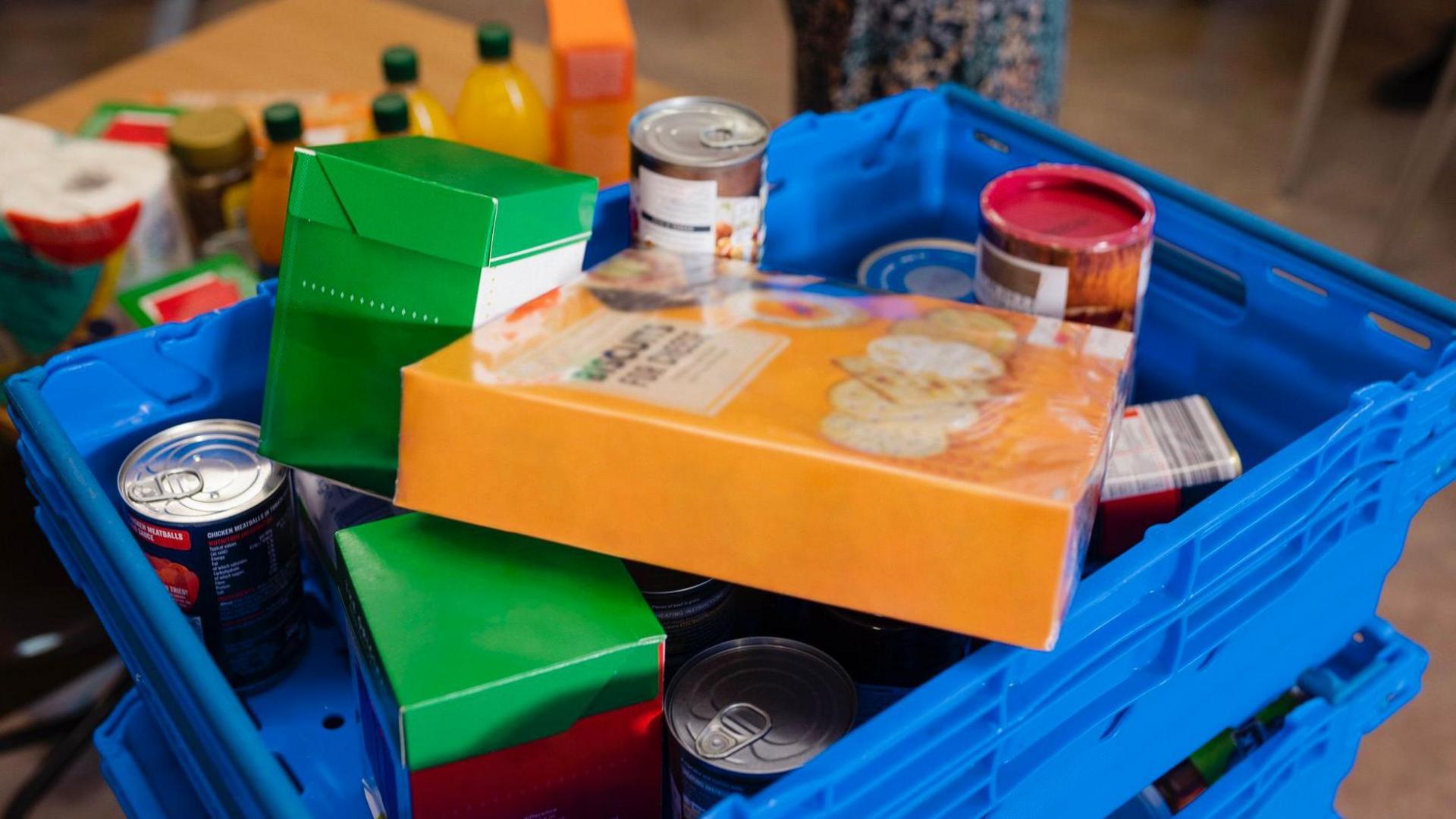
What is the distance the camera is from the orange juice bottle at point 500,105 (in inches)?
47.0

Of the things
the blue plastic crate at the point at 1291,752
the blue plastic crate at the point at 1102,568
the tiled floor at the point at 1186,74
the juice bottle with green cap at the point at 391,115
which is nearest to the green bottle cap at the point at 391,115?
the juice bottle with green cap at the point at 391,115

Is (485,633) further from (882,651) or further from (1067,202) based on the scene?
(1067,202)

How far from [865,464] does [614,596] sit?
153 millimetres

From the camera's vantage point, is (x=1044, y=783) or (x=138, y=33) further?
(x=138, y=33)

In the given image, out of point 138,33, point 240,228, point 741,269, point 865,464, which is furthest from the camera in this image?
point 138,33

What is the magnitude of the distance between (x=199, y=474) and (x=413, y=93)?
60cm

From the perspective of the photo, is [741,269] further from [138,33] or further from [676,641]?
[138,33]

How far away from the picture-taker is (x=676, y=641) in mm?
682

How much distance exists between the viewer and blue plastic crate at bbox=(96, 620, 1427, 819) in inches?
28.0

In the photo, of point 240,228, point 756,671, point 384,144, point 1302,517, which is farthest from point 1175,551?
point 240,228

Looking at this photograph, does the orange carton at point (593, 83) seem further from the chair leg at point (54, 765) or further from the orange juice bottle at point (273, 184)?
the chair leg at point (54, 765)

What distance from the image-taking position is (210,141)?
114 centimetres

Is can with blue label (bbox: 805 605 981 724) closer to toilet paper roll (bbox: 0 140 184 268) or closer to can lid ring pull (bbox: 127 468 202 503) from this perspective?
can lid ring pull (bbox: 127 468 202 503)

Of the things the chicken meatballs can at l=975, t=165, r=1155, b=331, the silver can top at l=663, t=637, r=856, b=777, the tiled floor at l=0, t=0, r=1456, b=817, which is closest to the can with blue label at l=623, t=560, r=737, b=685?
the silver can top at l=663, t=637, r=856, b=777
